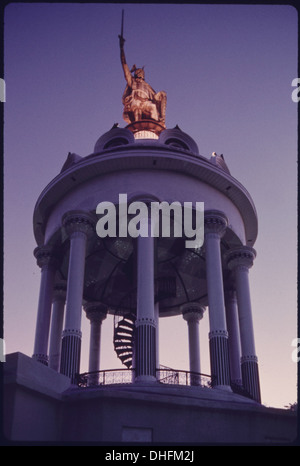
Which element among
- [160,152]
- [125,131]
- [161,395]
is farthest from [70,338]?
[125,131]

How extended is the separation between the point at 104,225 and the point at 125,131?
6584 mm

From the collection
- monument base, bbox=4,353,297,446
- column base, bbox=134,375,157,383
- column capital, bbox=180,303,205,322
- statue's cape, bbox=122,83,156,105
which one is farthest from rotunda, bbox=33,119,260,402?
statue's cape, bbox=122,83,156,105

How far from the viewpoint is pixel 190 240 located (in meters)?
32.7

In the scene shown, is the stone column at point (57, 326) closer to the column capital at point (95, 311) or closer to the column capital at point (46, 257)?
the column capital at point (95, 311)

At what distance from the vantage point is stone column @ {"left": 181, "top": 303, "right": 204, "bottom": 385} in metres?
38.6

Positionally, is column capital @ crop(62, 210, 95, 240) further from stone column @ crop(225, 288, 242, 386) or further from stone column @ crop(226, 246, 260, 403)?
stone column @ crop(225, 288, 242, 386)

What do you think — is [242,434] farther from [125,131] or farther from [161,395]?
[125,131]

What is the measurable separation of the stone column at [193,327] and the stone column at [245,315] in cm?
827

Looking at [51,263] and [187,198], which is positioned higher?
[187,198]

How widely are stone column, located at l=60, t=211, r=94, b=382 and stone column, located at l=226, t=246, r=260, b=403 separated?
9.50 metres

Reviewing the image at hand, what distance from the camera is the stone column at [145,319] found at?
25.1 metres

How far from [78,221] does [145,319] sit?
7.26 meters

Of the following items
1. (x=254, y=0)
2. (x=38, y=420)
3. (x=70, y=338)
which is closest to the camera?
(x=254, y=0)
